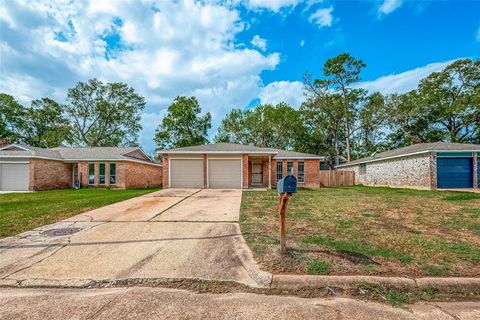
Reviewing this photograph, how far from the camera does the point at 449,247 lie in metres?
4.17

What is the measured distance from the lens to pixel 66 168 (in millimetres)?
19797

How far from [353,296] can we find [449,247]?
104 inches

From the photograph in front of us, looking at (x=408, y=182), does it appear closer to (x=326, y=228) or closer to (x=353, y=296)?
(x=326, y=228)

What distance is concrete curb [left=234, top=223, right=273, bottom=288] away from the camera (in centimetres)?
307

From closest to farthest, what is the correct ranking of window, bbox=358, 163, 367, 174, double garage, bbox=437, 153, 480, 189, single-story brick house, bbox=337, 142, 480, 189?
single-story brick house, bbox=337, 142, 480, 189, double garage, bbox=437, 153, 480, 189, window, bbox=358, 163, 367, 174

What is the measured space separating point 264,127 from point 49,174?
25.7 m

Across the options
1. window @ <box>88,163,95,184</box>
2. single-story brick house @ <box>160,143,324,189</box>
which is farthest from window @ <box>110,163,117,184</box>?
single-story brick house @ <box>160,143,324,189</box>

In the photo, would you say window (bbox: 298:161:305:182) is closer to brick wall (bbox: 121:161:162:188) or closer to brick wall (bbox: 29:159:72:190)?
Answer: brick wall (bbox: 121:161:162:188)

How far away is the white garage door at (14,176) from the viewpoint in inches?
674

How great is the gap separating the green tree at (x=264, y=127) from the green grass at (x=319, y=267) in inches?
1280

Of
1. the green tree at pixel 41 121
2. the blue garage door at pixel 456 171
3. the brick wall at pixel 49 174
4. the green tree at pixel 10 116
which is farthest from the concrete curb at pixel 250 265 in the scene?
the green tree at pixel 10 116

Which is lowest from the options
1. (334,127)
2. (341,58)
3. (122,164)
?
(122,164)

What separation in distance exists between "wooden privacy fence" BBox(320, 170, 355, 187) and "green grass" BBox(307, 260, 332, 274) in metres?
18.6

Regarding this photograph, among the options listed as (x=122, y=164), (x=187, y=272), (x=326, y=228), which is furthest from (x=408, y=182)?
(x=122, y=164)
